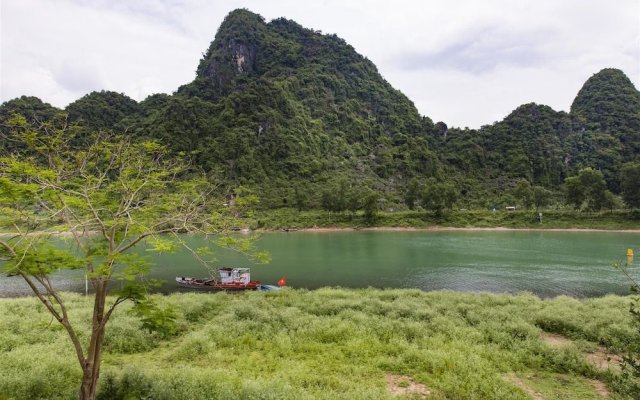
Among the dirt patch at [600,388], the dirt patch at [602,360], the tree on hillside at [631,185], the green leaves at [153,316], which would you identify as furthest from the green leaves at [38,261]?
the tree on hillside at [631,185]

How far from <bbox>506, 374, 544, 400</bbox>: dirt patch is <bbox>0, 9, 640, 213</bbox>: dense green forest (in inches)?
2999

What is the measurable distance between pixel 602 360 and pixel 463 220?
7205 centimetres

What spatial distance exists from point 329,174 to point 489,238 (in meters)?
68.6

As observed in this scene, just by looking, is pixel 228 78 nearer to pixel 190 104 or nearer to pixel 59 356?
pixel 190 104

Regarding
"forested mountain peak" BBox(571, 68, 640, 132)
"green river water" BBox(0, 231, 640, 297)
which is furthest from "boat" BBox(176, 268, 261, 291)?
"forested mountain peak" BBox(571, 68, 640, 132)

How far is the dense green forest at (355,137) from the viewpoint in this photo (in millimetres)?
118500

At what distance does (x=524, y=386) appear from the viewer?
1086 cm

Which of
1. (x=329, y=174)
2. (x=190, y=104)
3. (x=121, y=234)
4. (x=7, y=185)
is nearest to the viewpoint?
(x=7, y=185)

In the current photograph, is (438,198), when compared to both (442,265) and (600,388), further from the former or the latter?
(600,388)

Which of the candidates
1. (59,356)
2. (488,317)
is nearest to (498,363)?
→ (488,317)

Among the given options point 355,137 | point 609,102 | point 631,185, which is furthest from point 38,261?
point 609,102

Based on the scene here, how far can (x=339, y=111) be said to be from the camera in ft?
560

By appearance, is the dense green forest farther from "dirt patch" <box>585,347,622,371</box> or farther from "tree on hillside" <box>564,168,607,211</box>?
"dirt patch" <box>585,347,622,371</box>

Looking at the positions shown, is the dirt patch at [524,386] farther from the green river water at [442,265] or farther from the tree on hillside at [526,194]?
the tree on hillside at [526,194]
